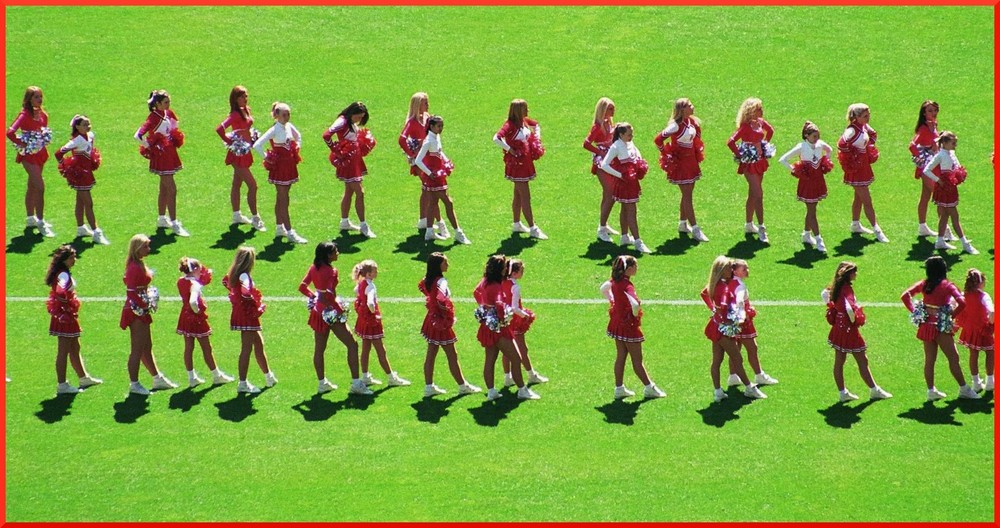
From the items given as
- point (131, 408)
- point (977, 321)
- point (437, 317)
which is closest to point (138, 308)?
point (131, 408)

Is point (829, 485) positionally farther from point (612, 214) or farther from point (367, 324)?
point (612, 214)

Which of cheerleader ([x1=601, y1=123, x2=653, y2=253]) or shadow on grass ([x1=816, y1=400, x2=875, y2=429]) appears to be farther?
cheerleader ([x1=601, y1=123, x2=653, y2=253])

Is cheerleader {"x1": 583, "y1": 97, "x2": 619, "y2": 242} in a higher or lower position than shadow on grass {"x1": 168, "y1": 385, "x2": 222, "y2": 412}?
higher

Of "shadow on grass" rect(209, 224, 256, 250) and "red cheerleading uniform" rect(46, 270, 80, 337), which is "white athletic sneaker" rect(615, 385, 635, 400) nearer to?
"red cheerleading uniform" rect(46, 270, 80, 337)

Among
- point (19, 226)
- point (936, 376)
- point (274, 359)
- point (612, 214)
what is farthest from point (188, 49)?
point (936, 376)

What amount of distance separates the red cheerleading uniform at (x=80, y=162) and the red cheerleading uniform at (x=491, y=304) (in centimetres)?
644

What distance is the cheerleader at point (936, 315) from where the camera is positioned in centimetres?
1777

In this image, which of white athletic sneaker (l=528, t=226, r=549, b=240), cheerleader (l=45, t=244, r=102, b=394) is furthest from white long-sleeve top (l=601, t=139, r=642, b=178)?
cheerleader (l=45, t=244, r=102, b=394)

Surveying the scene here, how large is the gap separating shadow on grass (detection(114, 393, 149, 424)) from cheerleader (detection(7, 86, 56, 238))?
16.6 ft

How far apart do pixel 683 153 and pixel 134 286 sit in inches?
291

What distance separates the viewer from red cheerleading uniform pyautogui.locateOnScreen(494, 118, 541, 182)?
72.1ft

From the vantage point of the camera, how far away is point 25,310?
2059 cm

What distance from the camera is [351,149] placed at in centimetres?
2203

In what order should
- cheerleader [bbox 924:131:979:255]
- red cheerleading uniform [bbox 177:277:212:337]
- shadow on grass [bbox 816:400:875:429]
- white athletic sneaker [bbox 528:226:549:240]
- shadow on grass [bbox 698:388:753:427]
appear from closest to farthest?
shadow on grass [bbox 816:400:875:429]
shadow on grass [bbox 698:388:753:427]
red cheerleading uniform [bbox 177:277:212:337]
cheerleader [bbox 924:131:979:255]
white athletic sneaker [bbox 528:226:549:240]
